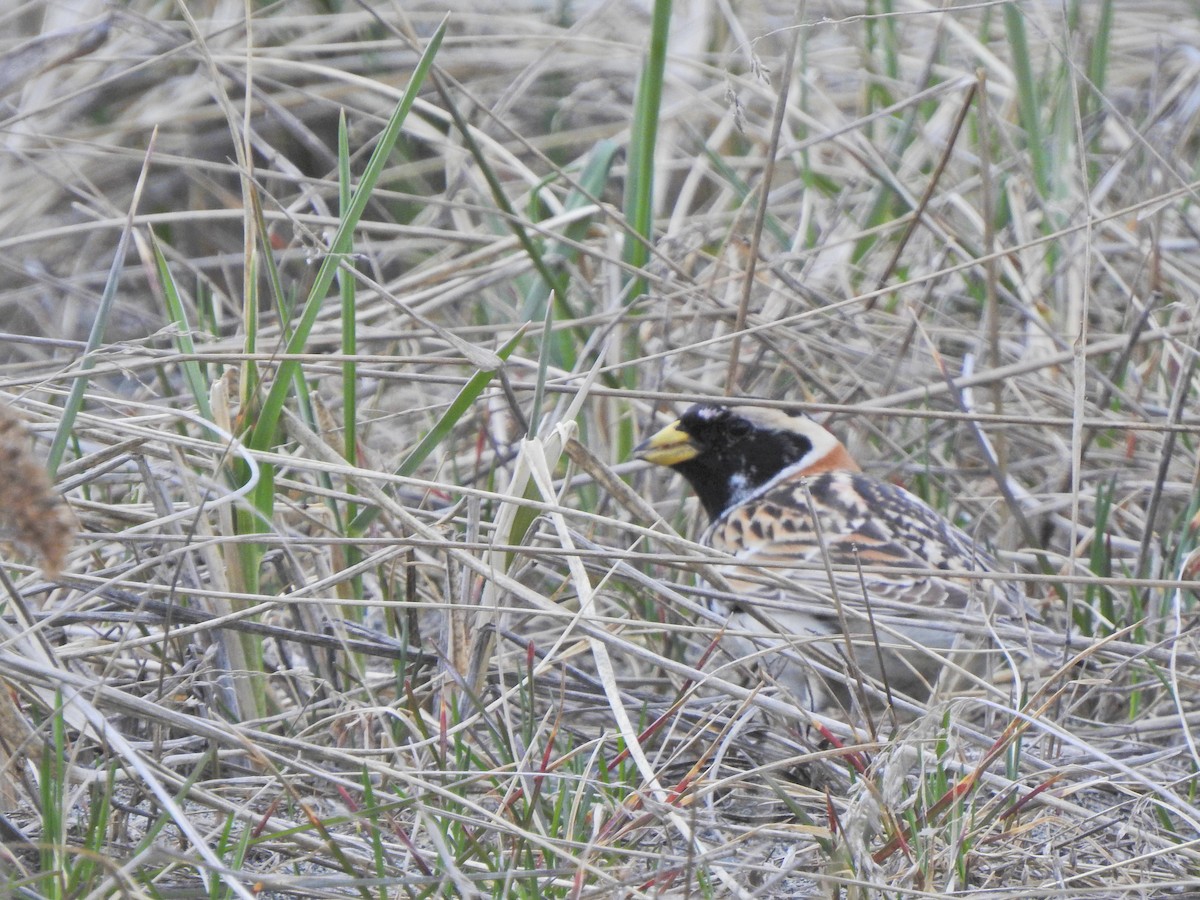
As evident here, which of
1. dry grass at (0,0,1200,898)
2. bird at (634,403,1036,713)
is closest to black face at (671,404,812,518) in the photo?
bird at (634,403,1036,713)

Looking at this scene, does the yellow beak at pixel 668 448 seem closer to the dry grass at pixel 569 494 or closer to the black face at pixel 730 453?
the black face at pixel 730 453

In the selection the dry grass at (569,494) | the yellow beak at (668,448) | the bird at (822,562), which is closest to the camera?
the dry grass at (569,494)

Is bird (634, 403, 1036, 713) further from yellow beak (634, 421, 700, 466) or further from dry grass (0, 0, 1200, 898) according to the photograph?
dry grass (0, 0, 1200, 898)

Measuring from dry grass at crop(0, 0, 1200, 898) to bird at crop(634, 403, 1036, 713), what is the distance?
0.12 m

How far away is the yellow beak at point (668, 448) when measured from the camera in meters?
3.56

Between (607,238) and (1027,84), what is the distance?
1277 millimetres

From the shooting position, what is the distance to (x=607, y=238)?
14.9 feet

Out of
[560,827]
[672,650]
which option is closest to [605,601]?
[672,650]

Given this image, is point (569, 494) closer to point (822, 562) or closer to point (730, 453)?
point (730, 453)

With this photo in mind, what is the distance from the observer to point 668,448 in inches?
141

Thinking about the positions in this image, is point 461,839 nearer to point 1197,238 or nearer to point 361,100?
point 1197,238

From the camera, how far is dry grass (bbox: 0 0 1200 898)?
2037 millimetres

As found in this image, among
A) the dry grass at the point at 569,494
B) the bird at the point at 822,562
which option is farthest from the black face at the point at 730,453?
the dry grass at the point at 569,494

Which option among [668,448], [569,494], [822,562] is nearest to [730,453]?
[668,448]
